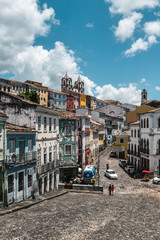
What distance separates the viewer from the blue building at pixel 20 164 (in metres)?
21.2

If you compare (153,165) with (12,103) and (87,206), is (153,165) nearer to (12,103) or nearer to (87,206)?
(87,206)

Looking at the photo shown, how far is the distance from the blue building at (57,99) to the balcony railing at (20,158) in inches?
2967

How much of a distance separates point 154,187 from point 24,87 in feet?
225

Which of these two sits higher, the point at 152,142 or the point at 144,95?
the point at 144,95

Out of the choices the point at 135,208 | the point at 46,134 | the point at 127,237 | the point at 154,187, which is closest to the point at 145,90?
the point at 154,187

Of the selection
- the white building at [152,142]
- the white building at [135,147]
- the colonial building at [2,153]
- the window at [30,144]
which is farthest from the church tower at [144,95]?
the colonial building at [2,153]

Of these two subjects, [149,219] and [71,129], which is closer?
[149,219]

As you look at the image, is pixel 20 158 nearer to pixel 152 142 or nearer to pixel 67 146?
pixel 67 146

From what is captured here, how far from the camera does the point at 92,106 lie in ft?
410

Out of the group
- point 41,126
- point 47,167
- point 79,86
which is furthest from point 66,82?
point 41,126

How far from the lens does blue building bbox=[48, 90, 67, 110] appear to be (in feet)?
337

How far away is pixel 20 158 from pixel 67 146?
17.5 metres

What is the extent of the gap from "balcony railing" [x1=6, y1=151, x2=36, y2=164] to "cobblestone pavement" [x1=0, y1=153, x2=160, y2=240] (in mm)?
4392

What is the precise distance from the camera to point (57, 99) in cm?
10631
